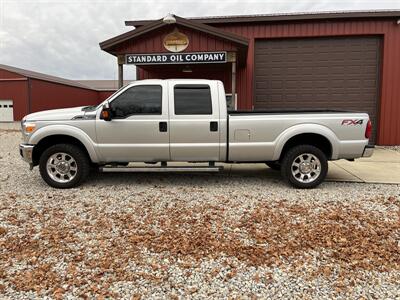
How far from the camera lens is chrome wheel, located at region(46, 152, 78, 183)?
561cm

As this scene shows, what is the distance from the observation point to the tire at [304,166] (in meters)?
5.62

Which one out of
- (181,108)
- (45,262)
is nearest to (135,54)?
(181,108)

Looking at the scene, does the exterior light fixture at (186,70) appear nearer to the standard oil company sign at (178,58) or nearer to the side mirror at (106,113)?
the standard oil company sign at (178,58)

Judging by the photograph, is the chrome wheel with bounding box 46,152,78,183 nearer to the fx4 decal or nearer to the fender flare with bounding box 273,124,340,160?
the fender flare with bounding box 273,124,340,160

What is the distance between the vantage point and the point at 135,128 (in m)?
5.54

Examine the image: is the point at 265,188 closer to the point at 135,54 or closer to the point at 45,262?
the point at 45,262

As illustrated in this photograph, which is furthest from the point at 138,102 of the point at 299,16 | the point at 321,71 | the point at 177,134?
the point at 321,71

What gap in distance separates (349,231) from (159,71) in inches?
380

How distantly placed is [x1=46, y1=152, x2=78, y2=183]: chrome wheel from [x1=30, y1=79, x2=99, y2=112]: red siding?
2241 cm

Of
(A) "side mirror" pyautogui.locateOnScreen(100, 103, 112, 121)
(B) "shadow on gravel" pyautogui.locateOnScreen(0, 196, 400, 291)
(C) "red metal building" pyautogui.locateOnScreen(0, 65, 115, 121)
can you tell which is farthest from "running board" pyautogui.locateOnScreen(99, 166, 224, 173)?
(C) "red metal building" pyautogui.locateOnScreen(0, 65, 115, 121)

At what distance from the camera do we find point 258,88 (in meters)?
11.3

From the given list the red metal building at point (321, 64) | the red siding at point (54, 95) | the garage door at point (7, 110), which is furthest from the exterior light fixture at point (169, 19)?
the garage door at point (7, 110)

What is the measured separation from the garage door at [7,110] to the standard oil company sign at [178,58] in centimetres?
2002

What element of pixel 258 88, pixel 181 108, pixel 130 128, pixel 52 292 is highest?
pixel 258 88
